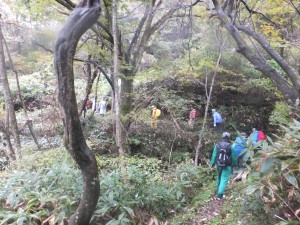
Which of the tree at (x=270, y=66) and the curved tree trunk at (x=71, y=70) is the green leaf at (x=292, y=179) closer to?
the curved tree trunk at (x=71, y=70)

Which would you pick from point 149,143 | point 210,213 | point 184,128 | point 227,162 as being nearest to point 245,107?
point 184,128

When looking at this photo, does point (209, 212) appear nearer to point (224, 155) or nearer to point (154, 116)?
point (224, 155)

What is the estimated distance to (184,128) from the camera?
1170 cm

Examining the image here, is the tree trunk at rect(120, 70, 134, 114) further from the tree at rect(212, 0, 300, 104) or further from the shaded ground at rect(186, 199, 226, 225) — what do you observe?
the shaded ground at rect(186, 199, 226, 225)

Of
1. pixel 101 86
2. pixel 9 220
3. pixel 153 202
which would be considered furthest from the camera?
pixel 101 86

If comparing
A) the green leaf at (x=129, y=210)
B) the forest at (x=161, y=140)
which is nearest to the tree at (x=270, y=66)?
the forest at (x=161, y=140)

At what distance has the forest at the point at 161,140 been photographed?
326cm

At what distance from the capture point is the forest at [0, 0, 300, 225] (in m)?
3.26

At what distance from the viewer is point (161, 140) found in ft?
38.0

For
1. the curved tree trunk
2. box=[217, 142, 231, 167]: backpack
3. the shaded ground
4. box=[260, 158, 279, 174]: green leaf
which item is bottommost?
the shaded ground

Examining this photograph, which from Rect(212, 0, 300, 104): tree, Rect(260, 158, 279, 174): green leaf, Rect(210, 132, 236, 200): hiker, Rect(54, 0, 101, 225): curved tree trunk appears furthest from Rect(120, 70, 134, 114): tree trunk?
Rect(260, 158, 279, 174): green leaf

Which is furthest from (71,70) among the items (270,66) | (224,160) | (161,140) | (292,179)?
(161,140)

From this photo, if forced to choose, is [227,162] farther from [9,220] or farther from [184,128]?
[184,128]

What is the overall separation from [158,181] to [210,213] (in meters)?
1.37
